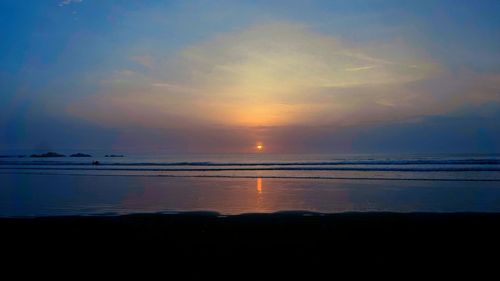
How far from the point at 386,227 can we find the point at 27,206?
12.2m

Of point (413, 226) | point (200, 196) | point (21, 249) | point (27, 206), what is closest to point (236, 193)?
point (200, 196)

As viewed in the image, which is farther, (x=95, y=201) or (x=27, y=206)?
(x=95, y=201)

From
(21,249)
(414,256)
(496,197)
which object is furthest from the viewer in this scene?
(496,197)

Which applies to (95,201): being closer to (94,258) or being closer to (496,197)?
(94,258)

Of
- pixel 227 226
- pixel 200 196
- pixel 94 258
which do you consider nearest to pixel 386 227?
pixel 227 226

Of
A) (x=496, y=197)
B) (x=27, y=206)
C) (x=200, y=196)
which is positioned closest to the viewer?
(x=27, y=206)

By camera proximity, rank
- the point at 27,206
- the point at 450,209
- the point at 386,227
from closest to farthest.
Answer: the point at 386,227
the point at 450,209
the point at 27,206

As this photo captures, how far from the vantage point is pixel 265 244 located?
7.65 m

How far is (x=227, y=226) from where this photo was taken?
9469mm

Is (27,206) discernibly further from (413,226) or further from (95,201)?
(413,226)

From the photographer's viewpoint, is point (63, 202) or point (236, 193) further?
point (236, 193)

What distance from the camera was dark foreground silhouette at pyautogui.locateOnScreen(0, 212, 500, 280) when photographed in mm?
6133

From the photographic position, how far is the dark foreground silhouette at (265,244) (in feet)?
20.1

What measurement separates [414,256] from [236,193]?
1127cm
